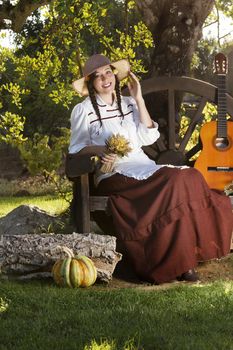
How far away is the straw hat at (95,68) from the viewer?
575 centimetres

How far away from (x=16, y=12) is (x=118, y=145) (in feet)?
6.76

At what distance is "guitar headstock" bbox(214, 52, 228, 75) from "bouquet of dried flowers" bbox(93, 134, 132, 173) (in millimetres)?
1450

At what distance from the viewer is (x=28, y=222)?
7453 millimetres

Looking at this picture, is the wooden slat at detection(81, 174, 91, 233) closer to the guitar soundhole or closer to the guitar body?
the guitar body

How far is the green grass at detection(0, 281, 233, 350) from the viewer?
12.1 ft

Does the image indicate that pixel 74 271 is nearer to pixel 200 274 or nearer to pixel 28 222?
pixel 200 274

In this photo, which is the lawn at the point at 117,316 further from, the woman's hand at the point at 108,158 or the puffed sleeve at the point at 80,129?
the puffed sleeve at the point at 80,129

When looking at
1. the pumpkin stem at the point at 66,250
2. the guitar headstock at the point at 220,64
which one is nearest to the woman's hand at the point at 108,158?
the pumpkin stem at the point at 66,250

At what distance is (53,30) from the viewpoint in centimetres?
794

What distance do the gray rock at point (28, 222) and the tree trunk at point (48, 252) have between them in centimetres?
187

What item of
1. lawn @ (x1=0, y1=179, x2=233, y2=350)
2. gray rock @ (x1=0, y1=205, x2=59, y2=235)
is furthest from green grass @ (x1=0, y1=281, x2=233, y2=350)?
gray rock @ (x1=0, y1=205, x2=59, y2=235)

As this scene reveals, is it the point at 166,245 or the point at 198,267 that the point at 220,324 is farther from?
the point at 198,267

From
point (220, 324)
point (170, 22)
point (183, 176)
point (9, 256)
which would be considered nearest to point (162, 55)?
point (170, 22)

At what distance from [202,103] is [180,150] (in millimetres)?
476
